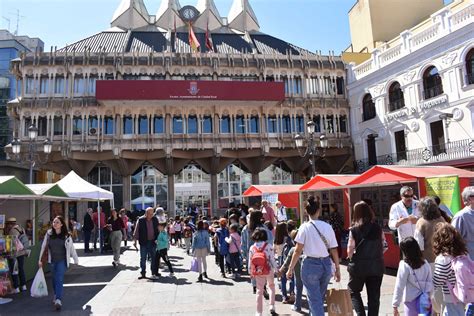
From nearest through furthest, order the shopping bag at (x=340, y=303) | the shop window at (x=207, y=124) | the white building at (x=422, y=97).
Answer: the shopping bag at (x=340, y=303) < the white building at (x=422, y=97) < the shop window at (x=207, y=124)

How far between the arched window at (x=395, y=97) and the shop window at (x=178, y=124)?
50.3 ft

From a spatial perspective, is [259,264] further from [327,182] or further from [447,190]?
[327,182]

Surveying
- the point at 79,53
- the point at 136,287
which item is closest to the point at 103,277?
the point at 136,287

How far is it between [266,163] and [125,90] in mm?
12378

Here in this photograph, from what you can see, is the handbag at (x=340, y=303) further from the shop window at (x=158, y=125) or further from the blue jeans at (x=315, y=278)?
the shop window at (x=158, y=125)

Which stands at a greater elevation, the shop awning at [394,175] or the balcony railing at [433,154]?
the balcony railing at [433,154]

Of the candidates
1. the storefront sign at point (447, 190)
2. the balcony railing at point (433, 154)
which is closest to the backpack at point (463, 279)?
the storefront sign at point (447, 190)

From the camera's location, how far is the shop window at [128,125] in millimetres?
28516

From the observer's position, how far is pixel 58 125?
2803 centimetres

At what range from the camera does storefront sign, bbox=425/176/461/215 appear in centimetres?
843

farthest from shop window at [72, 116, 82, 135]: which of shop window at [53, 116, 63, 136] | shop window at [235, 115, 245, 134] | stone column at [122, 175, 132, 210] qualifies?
shop window at [235, 115, 245, 134]

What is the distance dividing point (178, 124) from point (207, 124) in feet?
7.42

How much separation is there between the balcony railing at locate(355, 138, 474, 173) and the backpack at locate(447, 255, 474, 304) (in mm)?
18075

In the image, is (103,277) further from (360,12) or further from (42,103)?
(360,12)
